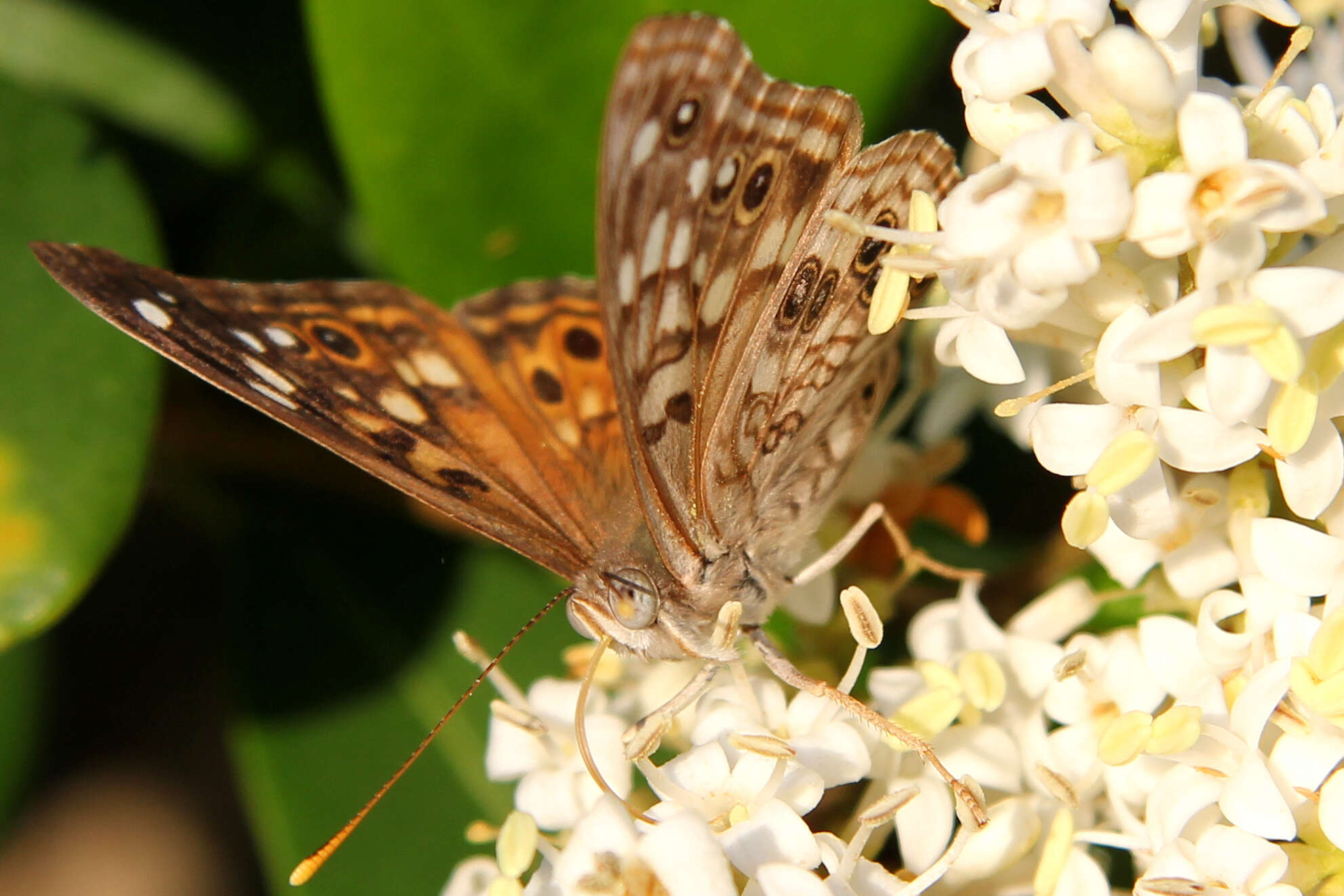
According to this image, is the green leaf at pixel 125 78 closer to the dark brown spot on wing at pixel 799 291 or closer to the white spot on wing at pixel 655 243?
the white spot on wing at pixel 655 243

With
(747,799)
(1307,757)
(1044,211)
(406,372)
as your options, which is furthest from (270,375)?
(1307,757)

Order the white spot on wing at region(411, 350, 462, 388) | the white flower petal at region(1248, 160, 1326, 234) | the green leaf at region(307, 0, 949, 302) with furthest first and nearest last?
the green leaf at region(307, 0, 949, 302)
the white spot on wing at region(411, 350, 462, 388)
the white flower petal at region(1248, 160, 1326, 234)

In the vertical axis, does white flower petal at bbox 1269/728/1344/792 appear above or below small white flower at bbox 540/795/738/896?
above

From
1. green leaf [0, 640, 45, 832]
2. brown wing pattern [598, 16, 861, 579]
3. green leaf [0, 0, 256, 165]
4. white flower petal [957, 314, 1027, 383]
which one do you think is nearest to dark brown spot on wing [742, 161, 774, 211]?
brown wing pattern [598, 16, 861, 579]

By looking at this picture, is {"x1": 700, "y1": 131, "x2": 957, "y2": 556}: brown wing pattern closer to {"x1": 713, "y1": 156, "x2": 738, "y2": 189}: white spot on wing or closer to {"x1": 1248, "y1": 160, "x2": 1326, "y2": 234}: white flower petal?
{"x1": 713, "y1": 156, "x2": 738, "y2": 189}: white spot on wing

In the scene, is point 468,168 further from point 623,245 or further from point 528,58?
point 623,245

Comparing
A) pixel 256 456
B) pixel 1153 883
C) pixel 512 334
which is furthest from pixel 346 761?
pixel 1153 883

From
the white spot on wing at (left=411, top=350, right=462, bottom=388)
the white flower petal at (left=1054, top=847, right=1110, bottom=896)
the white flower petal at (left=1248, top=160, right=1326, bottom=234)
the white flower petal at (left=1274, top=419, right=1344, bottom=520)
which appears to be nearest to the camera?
the white flower petal at (left=1248, top=160, right=1326, bottom=234)

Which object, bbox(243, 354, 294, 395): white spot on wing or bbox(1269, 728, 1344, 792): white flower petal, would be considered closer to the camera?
bbox(1269, 728, 1344, 792): white flower petal
